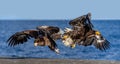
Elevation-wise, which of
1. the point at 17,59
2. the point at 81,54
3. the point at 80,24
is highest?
the point at 80,24

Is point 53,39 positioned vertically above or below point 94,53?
above

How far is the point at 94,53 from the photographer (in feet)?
110

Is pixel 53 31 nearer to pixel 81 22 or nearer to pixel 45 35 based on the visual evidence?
pixel 45 35

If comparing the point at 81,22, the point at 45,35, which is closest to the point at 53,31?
the point at 45,35

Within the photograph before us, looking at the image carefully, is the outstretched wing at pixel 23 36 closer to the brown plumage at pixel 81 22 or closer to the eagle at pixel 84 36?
the eagle at pixel 84 36

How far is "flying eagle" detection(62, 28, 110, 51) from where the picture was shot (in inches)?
559

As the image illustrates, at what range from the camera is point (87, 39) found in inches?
566

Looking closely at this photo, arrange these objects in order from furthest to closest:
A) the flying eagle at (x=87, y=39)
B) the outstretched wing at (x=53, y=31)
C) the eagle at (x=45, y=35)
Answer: the eagle at (x=45, y=35) → the outstretched wing at (x=53, y=31) → the flying eagle at (x=87, y=39)

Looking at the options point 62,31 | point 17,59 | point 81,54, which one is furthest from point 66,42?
point 81,54

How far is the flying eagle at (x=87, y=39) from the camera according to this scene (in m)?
14.2

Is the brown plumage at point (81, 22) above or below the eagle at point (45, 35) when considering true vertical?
above

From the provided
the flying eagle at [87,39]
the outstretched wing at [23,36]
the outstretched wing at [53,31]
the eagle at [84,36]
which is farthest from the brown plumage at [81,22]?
the outstretched wing at [23,36]

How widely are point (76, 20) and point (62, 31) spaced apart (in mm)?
506

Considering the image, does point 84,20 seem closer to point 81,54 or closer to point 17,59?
point 17,59
